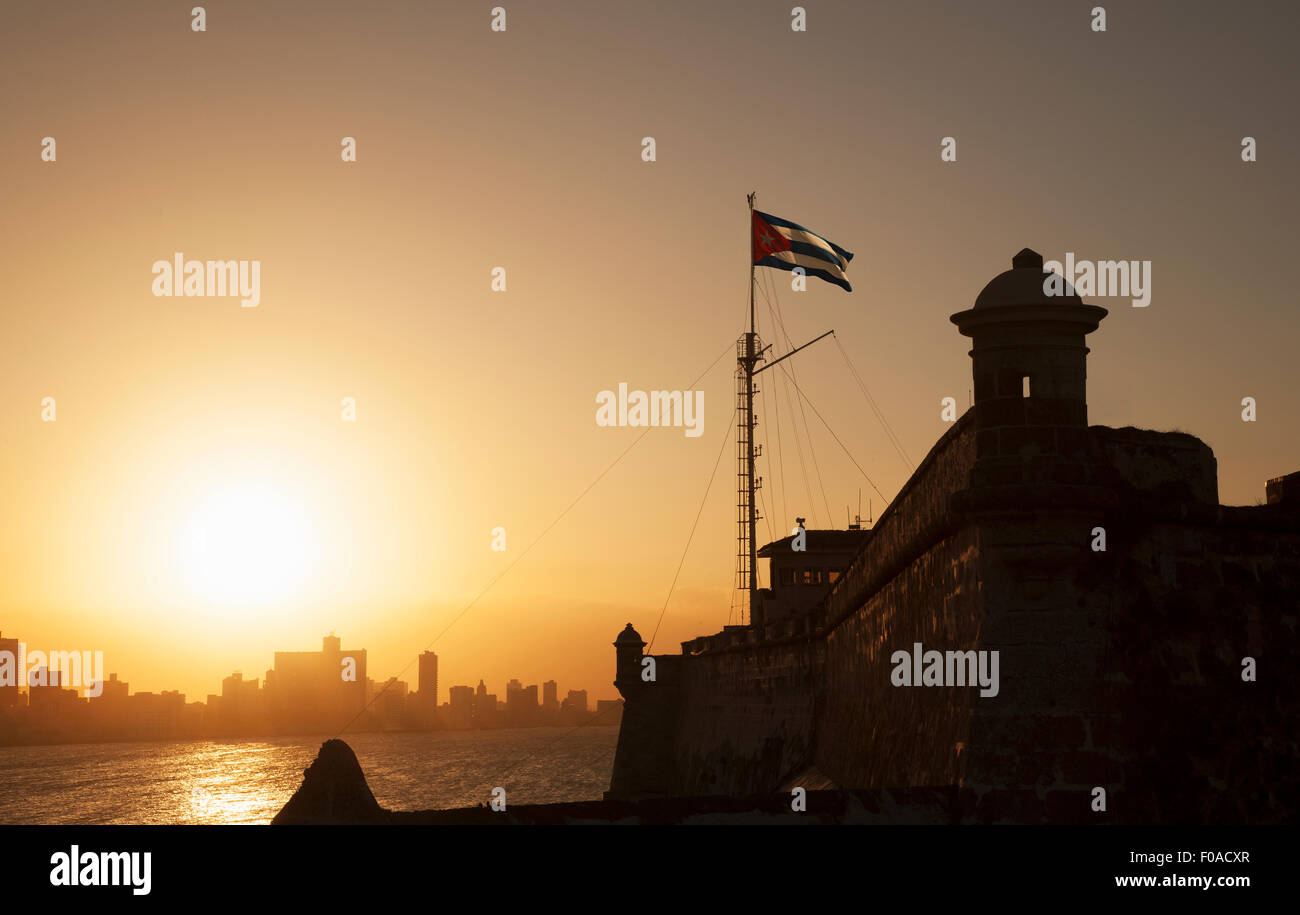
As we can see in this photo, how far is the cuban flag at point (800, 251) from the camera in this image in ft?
95.8

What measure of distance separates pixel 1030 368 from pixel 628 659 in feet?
99.9

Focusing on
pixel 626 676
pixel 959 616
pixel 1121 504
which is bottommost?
pixel 626 676

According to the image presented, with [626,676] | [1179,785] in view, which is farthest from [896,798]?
[626,676]

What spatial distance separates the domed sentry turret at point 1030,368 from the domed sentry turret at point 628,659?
98.1 feet

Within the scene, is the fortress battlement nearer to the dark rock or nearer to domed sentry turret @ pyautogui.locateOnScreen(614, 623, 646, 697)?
the dark rock

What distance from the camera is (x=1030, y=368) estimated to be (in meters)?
10.1

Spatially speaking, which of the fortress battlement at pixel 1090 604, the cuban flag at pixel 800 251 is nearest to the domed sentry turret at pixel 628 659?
the cuban flag at pixel 800 251

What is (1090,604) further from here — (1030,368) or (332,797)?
(332,797)

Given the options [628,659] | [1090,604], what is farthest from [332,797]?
[628,659]

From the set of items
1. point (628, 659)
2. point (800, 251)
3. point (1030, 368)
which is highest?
point (800, 251)

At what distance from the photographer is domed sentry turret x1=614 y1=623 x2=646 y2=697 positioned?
128ft
